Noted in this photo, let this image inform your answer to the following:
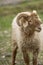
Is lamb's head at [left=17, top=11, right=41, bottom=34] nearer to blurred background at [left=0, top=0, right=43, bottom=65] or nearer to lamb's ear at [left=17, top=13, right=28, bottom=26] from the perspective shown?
lamb's ear at [left=17, top=13, right=28, bottom=26]

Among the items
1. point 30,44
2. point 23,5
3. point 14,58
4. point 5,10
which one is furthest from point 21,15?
point 23,5

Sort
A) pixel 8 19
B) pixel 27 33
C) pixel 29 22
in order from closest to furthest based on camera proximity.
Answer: pixel 29 22
pixel 27 33
pixel 8 19

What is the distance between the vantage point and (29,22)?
27.0 ft

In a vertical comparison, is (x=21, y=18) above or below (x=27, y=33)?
above

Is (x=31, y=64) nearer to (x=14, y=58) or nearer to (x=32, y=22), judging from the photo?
(x=14, y=58)

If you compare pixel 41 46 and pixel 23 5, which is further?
pixel 23 5

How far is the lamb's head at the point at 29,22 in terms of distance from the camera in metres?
8.20

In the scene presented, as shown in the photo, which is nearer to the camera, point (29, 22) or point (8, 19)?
point (29, 22)

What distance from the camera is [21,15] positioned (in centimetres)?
830

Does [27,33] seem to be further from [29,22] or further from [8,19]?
[8,19]

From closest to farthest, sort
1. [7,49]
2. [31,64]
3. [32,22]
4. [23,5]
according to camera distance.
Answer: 1. [32,22]
2. [31,64]
3. [7,49]
4. [23,5]

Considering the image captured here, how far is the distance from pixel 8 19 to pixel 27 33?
32.3ft

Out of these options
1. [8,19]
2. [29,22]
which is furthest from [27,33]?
[8,19]

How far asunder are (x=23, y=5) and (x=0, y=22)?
7706 mm
